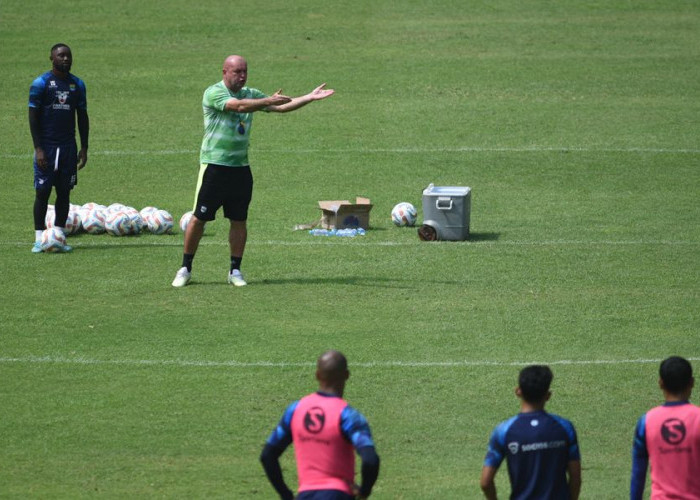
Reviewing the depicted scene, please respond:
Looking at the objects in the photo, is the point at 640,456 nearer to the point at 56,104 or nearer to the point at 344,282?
the point at 344,282

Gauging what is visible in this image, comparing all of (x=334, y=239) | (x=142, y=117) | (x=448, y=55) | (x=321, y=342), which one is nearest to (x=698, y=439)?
(x=321, y=342)

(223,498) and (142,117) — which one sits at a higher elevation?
(142,117)

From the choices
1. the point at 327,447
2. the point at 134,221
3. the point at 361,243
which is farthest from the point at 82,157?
the point at 327,447

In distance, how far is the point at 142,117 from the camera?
25656 millimetres

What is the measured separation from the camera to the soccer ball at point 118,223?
1808 cm

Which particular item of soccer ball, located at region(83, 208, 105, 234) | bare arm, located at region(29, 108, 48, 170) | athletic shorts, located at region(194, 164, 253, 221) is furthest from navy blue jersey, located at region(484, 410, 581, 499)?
soccer ball, located at region(83, 208, 105, 234)

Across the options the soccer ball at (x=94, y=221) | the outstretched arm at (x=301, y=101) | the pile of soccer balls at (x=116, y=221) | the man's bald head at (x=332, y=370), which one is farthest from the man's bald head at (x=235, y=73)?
the man's bald head at (x=332, y=370)

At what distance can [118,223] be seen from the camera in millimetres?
18062

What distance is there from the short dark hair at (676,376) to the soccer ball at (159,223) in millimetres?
11684

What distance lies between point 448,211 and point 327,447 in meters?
10.3

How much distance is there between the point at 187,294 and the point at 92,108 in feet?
40.1

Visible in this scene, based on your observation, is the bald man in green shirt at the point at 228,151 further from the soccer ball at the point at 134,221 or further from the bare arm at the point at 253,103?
the soccer ball at the point at 134,221

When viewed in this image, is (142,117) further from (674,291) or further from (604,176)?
(674,291)

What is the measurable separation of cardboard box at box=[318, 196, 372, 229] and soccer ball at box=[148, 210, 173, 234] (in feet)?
7.30
